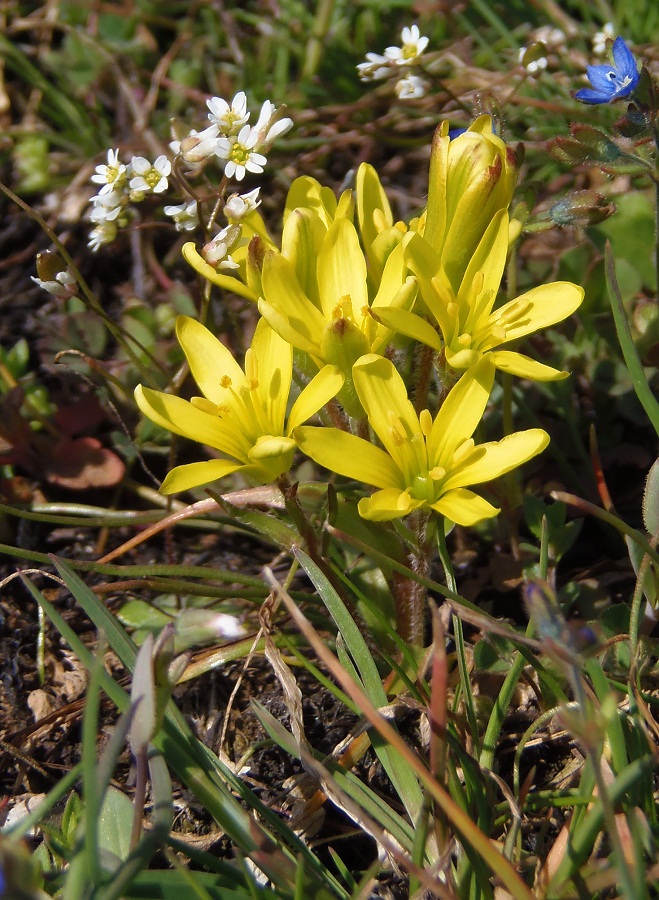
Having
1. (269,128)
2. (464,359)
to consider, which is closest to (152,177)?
(269,128)

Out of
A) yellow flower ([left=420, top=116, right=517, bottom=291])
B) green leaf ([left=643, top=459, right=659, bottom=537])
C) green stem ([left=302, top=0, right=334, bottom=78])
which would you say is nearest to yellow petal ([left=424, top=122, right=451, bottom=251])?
yellow flower ([left=420, top=116, right=517, bottom=291])

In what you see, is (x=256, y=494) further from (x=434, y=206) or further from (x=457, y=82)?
(x=457, y=82)

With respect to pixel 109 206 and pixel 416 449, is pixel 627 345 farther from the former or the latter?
pixel 109 206

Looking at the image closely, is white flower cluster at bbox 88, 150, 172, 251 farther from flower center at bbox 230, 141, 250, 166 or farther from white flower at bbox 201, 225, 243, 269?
white flower at bbox 201, 225, 243, 269

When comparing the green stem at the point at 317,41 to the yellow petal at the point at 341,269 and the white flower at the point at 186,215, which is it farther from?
the yellow petal at the point at 341,269

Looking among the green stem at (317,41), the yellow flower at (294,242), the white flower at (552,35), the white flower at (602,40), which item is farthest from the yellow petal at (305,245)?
the green stem at (317,41)

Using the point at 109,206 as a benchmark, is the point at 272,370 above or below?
below
